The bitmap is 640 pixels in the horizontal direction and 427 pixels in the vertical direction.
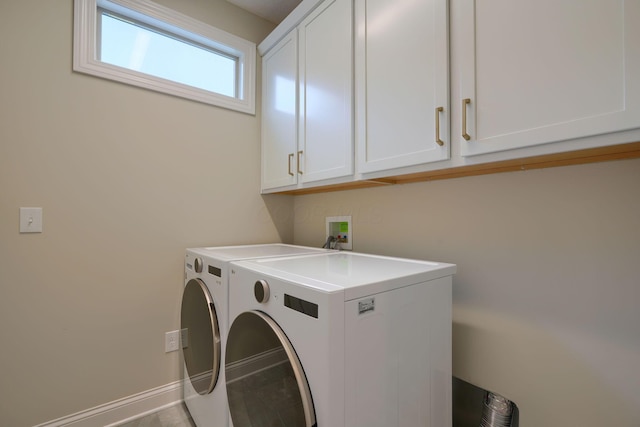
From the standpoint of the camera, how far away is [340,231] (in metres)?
1.89

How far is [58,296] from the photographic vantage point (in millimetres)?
1453

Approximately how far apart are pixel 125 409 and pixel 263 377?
126 centimetres

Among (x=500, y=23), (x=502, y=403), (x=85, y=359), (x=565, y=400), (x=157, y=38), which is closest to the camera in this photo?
(x=500, y=23)

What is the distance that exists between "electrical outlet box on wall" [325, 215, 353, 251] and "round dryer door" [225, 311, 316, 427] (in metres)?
0.92

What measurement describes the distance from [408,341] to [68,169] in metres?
1.82

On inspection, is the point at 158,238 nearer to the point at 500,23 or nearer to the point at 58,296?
the point at 58,296

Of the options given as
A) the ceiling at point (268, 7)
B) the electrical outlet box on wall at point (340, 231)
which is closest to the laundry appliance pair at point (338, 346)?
the electrical outlet box on wall at point (340, 231)

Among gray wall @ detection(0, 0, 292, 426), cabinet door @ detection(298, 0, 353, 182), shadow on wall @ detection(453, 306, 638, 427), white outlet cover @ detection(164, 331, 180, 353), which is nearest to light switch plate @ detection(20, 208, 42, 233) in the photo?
gray wall @ detection(0, 0, 292, 426)

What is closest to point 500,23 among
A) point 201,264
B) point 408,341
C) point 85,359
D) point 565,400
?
point 408,341

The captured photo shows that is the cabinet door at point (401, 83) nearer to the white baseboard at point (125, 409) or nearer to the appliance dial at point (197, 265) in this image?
the appliance dial at point (197, 265)

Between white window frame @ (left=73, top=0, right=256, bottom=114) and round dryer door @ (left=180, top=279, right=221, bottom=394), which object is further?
white window frame @ (left=73, top=0, right=256, bottom=114)

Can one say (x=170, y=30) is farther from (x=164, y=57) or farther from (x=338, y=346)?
(x=338, y=346)

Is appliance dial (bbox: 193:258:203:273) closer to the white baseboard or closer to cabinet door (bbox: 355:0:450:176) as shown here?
the white baseboard

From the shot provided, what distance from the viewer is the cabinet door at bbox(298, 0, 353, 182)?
1395 mm
